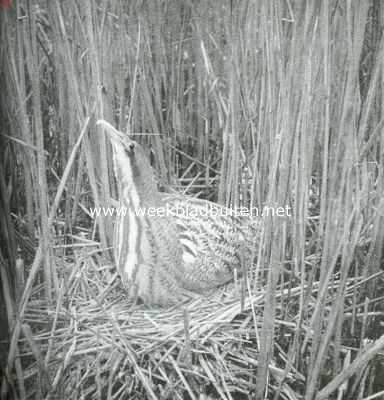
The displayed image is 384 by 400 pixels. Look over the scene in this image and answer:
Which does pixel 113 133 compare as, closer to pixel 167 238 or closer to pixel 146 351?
pixel 167 238

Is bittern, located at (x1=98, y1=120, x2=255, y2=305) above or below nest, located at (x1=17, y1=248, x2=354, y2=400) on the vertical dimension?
above

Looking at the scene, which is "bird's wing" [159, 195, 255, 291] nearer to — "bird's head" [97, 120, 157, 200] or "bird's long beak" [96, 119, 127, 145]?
"bird's head" [97, 120, 157, 200]

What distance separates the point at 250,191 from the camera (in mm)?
1101

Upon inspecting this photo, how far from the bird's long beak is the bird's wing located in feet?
0.66

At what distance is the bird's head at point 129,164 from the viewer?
Answer: 1.07 metres

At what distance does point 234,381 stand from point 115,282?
343 millimetres

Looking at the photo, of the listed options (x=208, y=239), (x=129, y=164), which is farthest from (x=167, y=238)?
(x=129, y=164)

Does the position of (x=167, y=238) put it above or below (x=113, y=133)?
below

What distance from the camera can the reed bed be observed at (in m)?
1.02

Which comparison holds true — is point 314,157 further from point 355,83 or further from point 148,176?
point 148,176

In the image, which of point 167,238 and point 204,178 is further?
point 167,238

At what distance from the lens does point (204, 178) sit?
1.15 metres

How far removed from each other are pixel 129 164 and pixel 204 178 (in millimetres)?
167

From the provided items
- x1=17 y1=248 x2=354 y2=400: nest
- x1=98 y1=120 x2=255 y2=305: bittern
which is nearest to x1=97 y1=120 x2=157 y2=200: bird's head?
x1=98 y1=120 x2=255 y2=305: bittern
